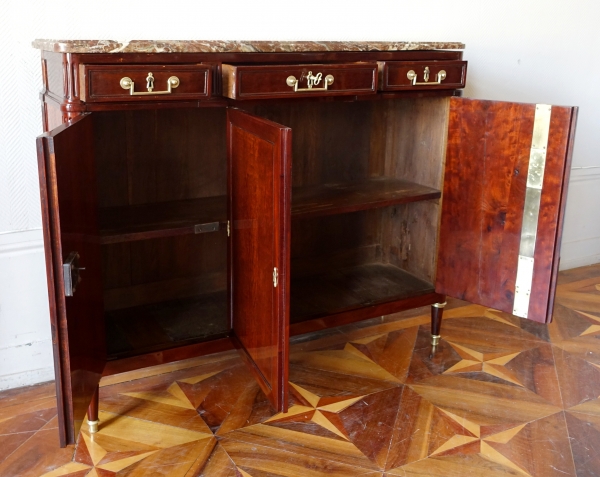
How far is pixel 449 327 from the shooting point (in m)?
2.38

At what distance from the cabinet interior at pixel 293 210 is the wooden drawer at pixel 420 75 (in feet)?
0.27

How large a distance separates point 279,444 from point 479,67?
1.64m

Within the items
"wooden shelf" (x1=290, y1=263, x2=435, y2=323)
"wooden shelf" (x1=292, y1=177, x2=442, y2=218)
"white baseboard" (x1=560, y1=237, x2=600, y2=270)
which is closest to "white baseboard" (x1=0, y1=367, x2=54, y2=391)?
"wooden shelf" (x1=290, y1=263, x2=435, y2=323)

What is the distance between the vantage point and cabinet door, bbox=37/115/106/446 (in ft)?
3.83

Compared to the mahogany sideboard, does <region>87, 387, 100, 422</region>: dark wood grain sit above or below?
below

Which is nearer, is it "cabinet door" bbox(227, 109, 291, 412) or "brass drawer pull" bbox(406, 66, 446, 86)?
"cabinet door" bbox(227, 109, 291, 412)

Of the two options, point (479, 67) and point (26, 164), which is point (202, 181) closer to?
point (26, 164)

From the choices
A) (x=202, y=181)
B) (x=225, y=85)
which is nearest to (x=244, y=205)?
(x=225, y=85)

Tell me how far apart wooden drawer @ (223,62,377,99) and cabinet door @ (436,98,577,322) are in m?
A: 0.36

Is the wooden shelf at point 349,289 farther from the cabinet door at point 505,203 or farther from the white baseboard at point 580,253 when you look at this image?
the white baseboard at point 580,253

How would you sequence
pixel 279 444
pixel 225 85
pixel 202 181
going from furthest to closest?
pixel 202 181 → pixel 279 444 → pixel 225 85

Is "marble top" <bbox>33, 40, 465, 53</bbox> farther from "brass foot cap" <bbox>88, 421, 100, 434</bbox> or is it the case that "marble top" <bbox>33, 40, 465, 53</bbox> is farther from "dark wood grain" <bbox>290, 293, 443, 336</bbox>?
"brass foot cap" <bbox>88, 421, 100, 434</bbox>

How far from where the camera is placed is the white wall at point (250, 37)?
1767mm

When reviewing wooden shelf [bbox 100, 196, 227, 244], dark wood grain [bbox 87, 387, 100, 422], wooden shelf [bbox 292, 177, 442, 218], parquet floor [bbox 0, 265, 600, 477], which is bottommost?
parquet floor [bbox 0, 265, 600, 477]
